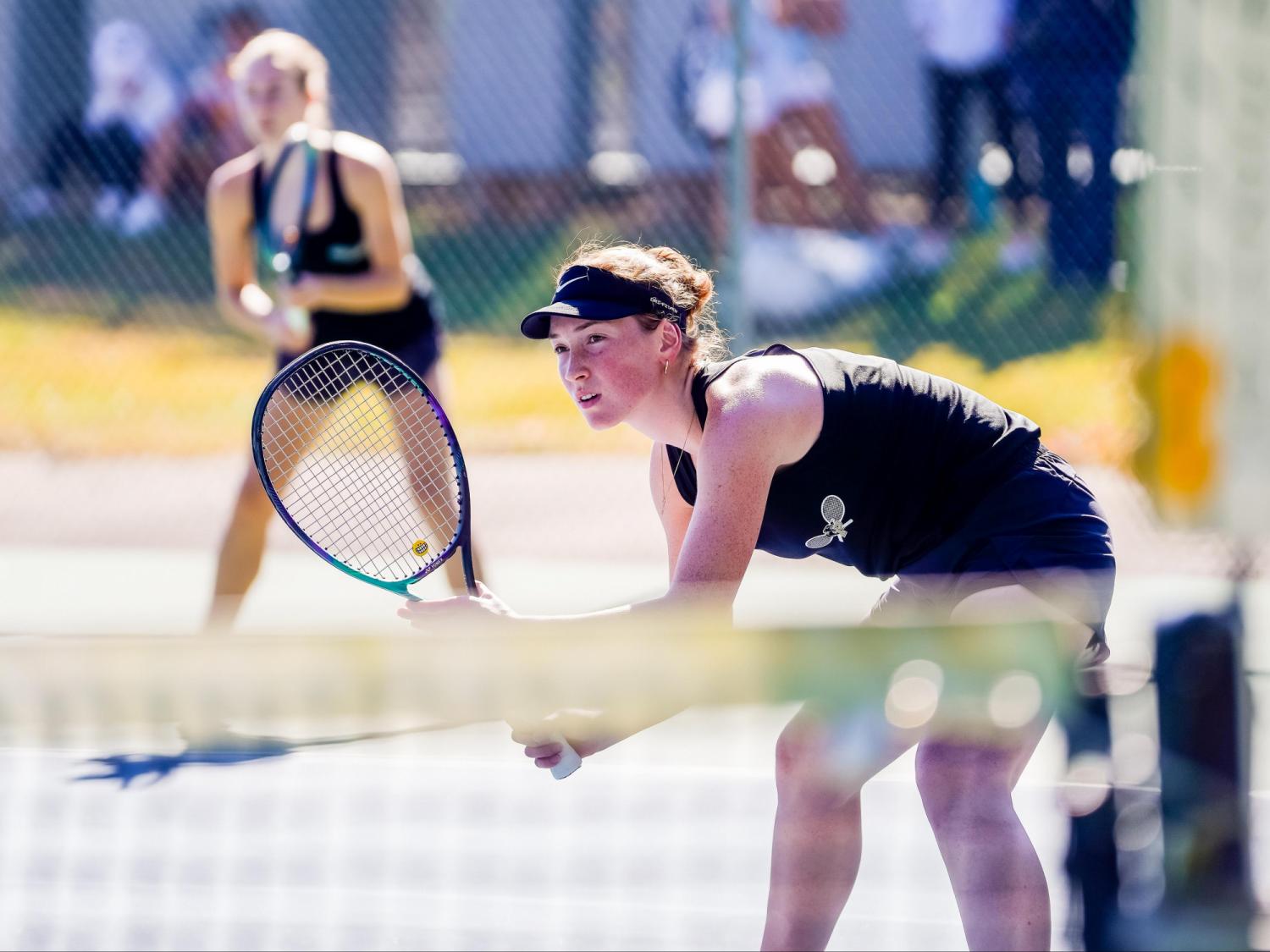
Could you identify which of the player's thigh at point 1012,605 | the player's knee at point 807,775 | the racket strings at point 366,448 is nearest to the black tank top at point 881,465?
the player's thigh at point 1012,605

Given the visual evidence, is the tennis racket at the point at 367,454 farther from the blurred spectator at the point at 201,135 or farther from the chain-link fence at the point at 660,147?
the blurred spectator at the point at 201,135

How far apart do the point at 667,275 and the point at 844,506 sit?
44 cm

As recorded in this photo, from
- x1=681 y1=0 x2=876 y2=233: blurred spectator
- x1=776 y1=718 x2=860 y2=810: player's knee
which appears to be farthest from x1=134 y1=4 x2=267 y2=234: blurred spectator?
x1=776 y1=718 x2=860 y2=810: player's knee

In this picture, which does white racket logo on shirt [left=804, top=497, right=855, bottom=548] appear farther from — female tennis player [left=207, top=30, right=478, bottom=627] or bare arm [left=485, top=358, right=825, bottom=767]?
female tennis player [left=207, top=30, right=478, bottom=627]

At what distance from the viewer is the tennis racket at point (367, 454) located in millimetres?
2818

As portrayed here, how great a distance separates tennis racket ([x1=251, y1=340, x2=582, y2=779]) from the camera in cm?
282

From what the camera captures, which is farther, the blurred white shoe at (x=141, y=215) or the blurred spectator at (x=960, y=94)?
the blurred white shoe at (x=141, y=215)

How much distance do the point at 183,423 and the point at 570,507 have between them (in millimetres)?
2600

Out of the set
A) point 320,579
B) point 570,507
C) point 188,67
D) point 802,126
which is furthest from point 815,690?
point 188,67

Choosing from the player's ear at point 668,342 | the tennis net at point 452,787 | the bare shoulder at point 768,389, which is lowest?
the tennis net at point 452,787

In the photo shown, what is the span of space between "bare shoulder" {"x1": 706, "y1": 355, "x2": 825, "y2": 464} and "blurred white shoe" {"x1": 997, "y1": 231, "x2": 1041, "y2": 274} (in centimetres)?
759

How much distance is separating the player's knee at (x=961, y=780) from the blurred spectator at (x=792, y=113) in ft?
29.7

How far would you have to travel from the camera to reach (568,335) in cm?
259

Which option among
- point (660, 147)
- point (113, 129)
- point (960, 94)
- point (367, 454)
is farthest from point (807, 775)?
point (113, 129)
